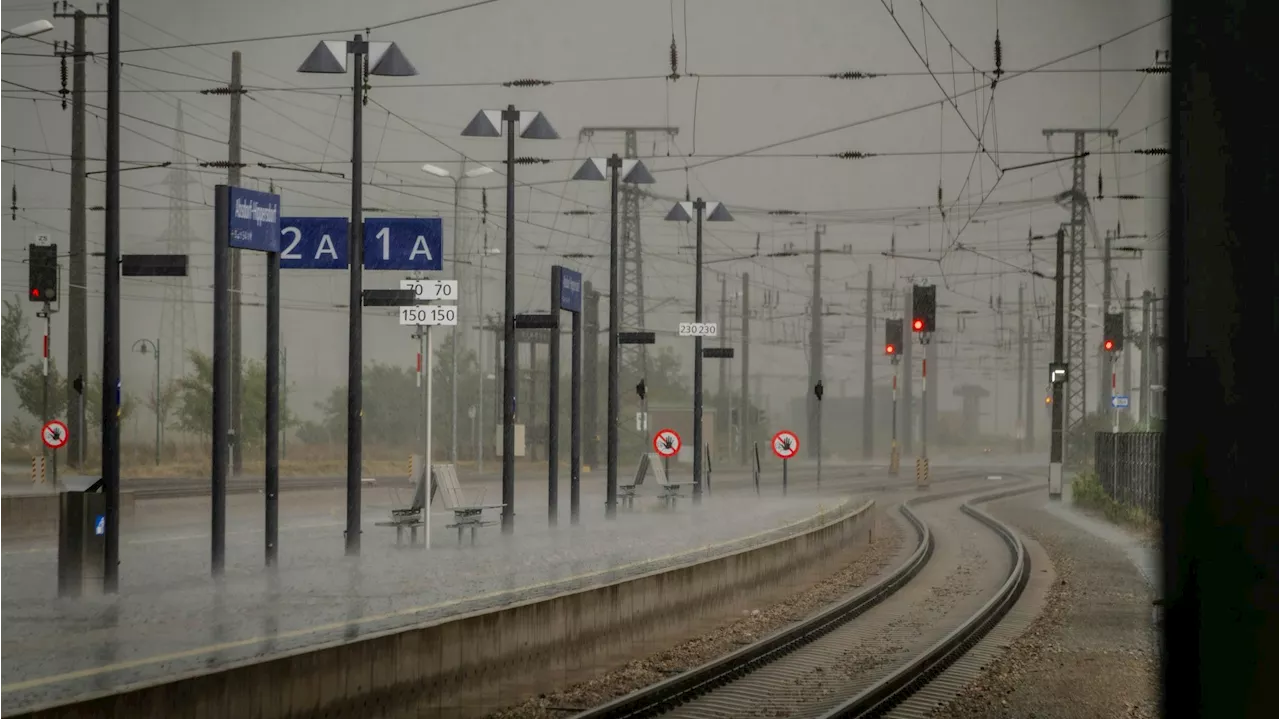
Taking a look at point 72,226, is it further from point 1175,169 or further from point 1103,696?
point 1175,169

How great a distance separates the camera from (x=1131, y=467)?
36.6m

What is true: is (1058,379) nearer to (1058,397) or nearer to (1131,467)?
(1058,397)

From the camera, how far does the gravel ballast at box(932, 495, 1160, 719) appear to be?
13.0 meters

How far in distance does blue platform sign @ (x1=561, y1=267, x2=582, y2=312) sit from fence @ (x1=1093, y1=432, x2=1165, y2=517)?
447 inches

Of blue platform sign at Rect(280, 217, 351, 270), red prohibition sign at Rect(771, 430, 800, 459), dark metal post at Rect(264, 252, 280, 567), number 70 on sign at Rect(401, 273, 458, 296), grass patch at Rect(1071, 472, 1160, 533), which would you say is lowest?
grass patch at Rect(1071, 472, 1160, 533)

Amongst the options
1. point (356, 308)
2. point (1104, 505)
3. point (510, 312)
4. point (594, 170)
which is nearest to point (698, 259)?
point (594, 170)

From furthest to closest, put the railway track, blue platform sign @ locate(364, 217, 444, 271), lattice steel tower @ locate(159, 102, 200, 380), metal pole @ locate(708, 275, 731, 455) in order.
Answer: metal pole @ locate(708, 275, 731, 455) → lattice steel tower @ locate(159, 102, 200, 380) → blue platform sign @ locate(364, 217, 444, 271) → the railway track

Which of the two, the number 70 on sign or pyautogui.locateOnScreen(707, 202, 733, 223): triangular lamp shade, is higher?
pyautogui.locateOnScreen(707, 202, 733, 223): triangular lamp shade

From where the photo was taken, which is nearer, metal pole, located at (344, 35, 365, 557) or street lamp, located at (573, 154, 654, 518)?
metal pole, located at (344, 35, 365, 557)

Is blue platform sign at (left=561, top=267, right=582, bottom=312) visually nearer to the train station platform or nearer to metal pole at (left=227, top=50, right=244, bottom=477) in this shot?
the train station platform

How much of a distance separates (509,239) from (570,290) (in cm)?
205

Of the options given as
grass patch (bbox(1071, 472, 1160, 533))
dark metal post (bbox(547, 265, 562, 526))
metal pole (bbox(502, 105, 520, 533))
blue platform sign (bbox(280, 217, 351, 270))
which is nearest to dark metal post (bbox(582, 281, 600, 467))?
grass patch (bbox(1071, 472, 1160, 533))

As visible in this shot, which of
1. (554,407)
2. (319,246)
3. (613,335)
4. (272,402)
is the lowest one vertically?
(554,407)

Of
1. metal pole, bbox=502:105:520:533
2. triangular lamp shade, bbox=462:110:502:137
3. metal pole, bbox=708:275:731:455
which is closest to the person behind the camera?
metal pole, bbox=502:105:520:533
